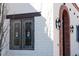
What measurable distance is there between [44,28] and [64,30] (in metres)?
0.79

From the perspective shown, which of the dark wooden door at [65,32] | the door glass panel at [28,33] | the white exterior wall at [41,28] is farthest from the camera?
the dark wooden door at [65,32]

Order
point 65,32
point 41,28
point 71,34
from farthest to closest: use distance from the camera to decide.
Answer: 1. point 71,34
2. point 65,32
3. point 41,28

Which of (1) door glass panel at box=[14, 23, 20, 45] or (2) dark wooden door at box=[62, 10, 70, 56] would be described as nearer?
(1) door glass panel at box=[14, 23, 20, 45]

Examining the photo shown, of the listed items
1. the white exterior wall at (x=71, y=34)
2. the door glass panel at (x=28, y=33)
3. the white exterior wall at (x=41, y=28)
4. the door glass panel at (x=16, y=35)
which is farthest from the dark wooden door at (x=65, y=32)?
the door glass panel at (x=16, y=35)

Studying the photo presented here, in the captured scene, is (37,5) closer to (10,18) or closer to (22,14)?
(22,14)

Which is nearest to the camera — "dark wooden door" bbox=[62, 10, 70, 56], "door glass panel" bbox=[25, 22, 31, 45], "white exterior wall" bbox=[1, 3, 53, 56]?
"white exterior wall" bbox=[1, 3, 53, 56]

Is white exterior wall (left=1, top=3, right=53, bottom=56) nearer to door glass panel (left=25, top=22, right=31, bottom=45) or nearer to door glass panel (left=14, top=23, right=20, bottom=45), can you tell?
door glass panel (left=25, top=22, right=31, bottom=45)

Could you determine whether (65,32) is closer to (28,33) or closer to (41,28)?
(41,28)

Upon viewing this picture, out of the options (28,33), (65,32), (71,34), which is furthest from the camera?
(71,34)

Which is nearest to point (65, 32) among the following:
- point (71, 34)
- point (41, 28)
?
point (71, 34)

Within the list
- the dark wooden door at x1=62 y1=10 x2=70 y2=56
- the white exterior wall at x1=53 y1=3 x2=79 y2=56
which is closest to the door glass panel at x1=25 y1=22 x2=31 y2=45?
the white exterior wall at x1=53 y1=3 x2=79 y2=56

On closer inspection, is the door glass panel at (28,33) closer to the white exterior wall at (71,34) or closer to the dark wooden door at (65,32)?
the white exterior wall at (71,34)

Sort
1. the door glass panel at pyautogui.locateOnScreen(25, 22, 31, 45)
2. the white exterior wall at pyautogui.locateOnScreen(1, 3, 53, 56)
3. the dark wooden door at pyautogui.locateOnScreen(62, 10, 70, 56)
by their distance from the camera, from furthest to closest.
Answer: the dark wooden door at pyautogui.locateOnScreen(62, 10, 70, 56) → the door glass panel at pyautogui.locateOnScreen(25, 22, 31, 45) → the white exterior wall at pyautogui.locateOnScreen(1, 3, 53, 56)

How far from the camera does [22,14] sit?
581 centimetres
